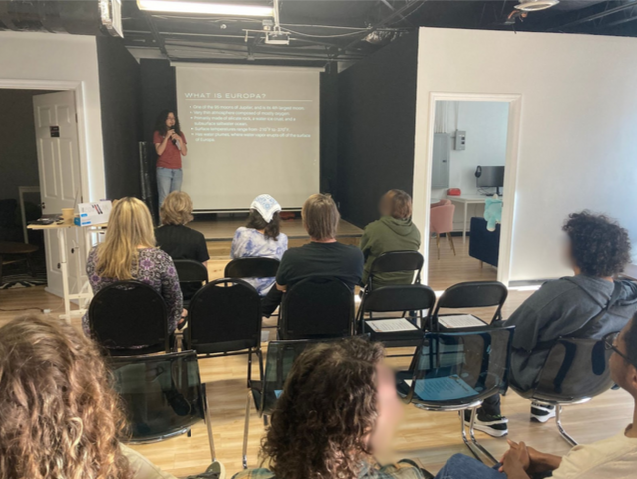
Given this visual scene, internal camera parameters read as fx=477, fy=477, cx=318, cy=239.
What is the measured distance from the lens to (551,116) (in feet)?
17.9

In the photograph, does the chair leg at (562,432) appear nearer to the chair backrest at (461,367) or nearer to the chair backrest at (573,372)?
the chair backrest at (573,372)

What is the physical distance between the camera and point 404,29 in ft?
21.5

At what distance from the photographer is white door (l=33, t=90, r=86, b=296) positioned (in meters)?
5.02

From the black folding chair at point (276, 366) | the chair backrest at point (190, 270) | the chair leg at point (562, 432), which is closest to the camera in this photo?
the black folding chair at point (276, 366)

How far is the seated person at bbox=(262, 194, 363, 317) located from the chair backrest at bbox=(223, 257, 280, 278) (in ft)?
1.41

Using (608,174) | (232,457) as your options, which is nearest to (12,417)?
(232,457)

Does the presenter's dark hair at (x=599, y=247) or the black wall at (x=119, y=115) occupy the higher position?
the black wall at (x=119, y=115)

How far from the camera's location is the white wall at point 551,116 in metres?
5.16

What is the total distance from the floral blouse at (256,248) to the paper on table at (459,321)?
4.31 ft

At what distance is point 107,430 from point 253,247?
275 centimetres

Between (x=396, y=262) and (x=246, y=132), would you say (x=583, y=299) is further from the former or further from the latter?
(x=246, y=132)

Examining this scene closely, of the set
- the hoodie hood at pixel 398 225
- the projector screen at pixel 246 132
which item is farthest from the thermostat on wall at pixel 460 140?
the hoodie hood at pixel 398 225

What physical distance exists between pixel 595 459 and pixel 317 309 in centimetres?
173

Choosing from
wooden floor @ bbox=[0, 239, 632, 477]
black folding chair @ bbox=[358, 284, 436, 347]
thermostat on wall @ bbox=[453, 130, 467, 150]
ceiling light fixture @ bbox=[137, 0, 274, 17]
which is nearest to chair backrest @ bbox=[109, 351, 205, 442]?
wooden floor @ bbox=[0, 239, 632, 477]
